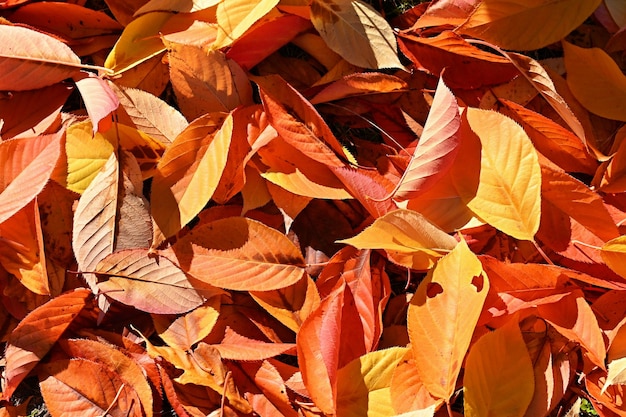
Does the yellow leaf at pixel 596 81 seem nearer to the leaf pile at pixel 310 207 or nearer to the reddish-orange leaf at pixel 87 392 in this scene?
the leaf pile at pixel 310 207

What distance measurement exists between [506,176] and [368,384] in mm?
325

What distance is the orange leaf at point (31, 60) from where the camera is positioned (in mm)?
913

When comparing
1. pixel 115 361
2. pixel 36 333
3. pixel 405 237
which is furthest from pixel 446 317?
pixel 36 333

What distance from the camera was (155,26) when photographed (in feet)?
3.09

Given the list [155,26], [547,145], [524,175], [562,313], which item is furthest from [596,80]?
[155,26]

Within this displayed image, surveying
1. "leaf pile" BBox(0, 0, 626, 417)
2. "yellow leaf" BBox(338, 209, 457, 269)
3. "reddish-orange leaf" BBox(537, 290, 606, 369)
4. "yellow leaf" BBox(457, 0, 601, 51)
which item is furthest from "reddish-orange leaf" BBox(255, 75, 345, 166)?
"reddish-orange leaf" BBox(537, 290, 606, 369)

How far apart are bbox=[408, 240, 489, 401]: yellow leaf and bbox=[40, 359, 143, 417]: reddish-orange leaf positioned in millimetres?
414

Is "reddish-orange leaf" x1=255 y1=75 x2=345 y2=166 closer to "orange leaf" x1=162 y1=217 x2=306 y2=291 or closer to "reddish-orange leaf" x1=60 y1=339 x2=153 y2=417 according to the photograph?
"orange leaf" x1=162 y1=217 x2=306 y2=291

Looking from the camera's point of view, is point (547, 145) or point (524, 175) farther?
point (547, 145)

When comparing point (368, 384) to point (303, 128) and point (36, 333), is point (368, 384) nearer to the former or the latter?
point (303, 128)

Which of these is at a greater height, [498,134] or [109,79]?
[109,79]

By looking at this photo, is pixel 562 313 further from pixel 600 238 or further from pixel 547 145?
pixel 547 145

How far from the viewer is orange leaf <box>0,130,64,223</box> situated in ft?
2.94

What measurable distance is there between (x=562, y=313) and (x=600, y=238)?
11cm
